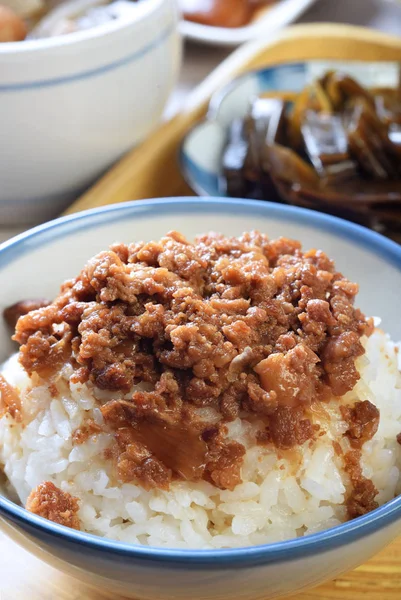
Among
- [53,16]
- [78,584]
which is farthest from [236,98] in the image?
[78,584]

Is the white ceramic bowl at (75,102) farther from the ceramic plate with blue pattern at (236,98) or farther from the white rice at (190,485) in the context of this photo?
the white rice at (190,485)

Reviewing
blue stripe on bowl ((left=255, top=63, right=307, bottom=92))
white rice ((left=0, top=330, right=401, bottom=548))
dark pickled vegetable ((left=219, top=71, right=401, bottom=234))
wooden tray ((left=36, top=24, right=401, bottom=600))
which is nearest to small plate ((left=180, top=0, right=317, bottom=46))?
wooden tray ((left=36, top=24, right=401, bottom=600))

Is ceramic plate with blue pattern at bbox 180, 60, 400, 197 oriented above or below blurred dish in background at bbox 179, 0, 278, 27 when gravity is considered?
below

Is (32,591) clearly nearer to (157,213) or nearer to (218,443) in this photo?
(218,443)

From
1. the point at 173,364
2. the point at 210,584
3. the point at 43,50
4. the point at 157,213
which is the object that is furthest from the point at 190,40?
the point at 210,584

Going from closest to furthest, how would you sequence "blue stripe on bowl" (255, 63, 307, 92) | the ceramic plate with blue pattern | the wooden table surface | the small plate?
the wooden table surface, the ceramic plate with blue pattern, "blue stripe on bowl" (255, 63, 307, 92), the small plate

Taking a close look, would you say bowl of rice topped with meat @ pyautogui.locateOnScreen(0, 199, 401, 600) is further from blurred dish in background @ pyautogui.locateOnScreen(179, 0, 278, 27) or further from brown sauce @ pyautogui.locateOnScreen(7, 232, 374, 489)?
blurred dish in background @ pyautogui.locateOnScreen(179, 0, 278, 27)

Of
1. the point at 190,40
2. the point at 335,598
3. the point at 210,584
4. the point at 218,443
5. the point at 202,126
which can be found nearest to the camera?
the point at 210,584
